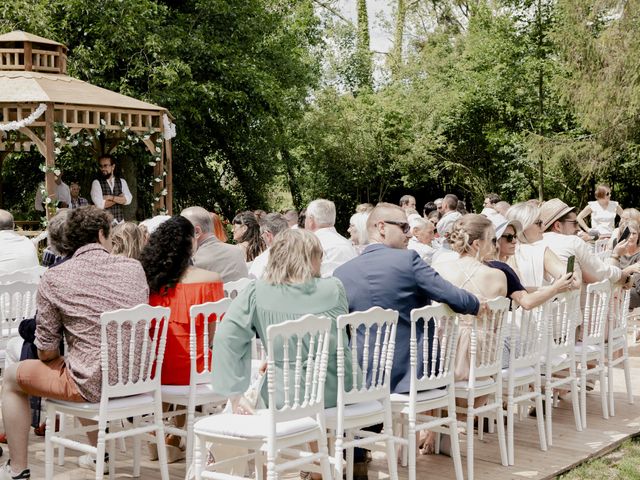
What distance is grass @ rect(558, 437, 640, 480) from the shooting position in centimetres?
498

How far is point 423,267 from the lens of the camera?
180 inches

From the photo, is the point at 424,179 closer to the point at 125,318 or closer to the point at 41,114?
the point at 41,114

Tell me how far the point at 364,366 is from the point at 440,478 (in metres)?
1.09

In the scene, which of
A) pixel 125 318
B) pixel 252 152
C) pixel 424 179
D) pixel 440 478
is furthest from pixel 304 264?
pixel 424 179

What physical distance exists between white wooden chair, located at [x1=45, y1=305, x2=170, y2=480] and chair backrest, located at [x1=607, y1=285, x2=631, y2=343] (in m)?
3.39

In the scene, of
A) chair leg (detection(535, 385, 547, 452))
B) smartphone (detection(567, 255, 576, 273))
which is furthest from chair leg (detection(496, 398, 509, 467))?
smartphone (detection(567, 255, 576, 273))

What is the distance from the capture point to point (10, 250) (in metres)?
6.39

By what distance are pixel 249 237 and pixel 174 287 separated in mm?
3252

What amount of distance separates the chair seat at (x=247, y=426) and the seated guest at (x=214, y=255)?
6.92 ft

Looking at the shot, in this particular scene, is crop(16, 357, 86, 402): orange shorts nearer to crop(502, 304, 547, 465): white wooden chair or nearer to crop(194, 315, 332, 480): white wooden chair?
crop(194, 315, 332, 480): white wooden chair

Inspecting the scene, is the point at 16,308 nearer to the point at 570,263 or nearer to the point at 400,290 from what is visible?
the point at 400,290

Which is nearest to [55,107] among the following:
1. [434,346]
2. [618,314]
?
[618,314]

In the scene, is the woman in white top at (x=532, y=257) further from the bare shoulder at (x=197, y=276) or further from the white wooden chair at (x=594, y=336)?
the bare shoulder at (x=197, y=276)

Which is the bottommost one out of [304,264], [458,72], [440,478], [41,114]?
[440,478]
